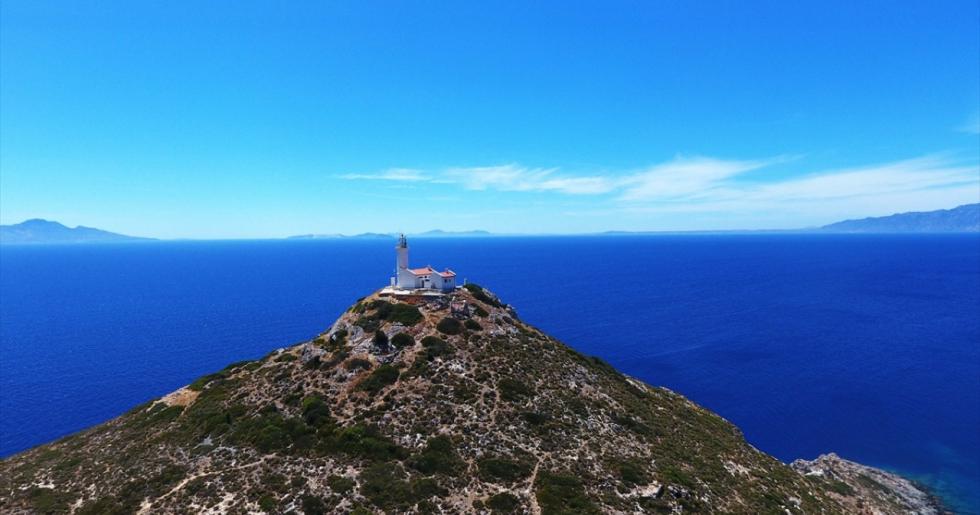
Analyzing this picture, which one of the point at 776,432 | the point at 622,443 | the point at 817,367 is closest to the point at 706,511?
the point at 622,443

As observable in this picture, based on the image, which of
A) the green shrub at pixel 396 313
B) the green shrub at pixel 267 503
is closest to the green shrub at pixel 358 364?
the green shrub at pixel 396 313

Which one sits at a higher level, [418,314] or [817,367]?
[418,314]

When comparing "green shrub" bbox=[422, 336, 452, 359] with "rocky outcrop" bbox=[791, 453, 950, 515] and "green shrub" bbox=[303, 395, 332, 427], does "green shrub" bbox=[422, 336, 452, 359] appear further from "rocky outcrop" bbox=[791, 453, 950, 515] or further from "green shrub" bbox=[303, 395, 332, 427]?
"rocky outcrop" bbox=[791, 453, 950, 515]

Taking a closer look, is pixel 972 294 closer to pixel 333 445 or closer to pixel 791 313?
pixel 791 313

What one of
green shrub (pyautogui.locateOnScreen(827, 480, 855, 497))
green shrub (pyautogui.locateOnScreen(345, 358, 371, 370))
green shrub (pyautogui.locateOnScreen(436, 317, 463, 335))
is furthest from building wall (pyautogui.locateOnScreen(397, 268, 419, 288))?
green shrub (pyautogui.locateOnScreen(827, 480, 855, 497))

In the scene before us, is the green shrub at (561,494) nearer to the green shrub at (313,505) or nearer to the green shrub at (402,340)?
the green shrub at (313,505)
